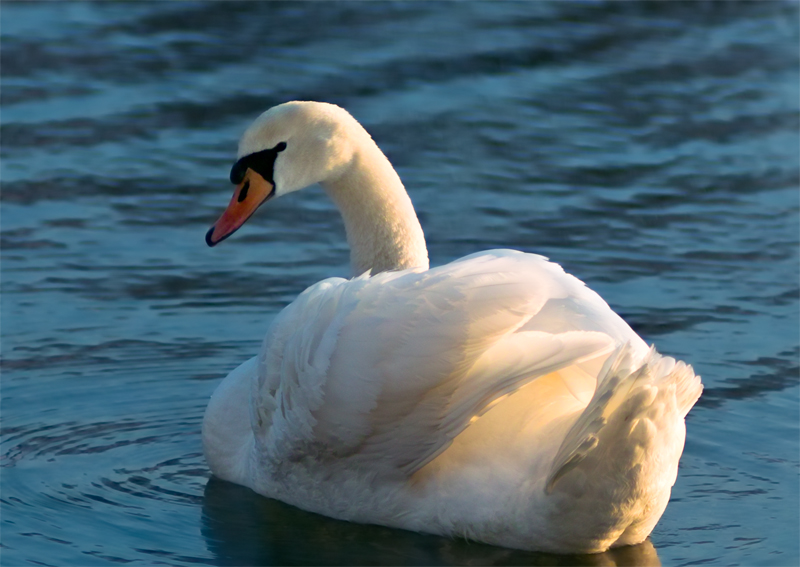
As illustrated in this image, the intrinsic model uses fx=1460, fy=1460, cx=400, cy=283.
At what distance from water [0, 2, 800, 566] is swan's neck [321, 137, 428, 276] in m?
1.07

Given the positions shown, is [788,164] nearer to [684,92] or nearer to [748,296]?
[684,92]

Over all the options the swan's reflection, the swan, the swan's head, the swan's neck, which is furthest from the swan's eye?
the swan's reflection

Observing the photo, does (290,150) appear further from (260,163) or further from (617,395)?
(617,395)

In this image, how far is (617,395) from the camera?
4.26m

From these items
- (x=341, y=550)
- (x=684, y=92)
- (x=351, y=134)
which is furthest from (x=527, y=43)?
(x=341, y=550)

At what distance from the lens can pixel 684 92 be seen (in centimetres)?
1179

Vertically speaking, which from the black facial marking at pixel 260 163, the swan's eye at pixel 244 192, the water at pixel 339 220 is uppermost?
the black facial marking at pixel 260 163

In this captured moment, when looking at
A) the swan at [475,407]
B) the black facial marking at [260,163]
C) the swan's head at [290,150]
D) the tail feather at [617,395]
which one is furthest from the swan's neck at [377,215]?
the tail feather at [617,395]

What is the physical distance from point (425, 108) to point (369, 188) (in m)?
5.38

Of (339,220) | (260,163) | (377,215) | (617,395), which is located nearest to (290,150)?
(260,163)

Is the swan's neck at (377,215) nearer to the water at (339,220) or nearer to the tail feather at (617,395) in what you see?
the water at (339,220)

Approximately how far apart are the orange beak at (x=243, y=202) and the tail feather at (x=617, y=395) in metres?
1.89

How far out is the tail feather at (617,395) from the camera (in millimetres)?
4227

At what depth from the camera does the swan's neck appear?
5.73 m
